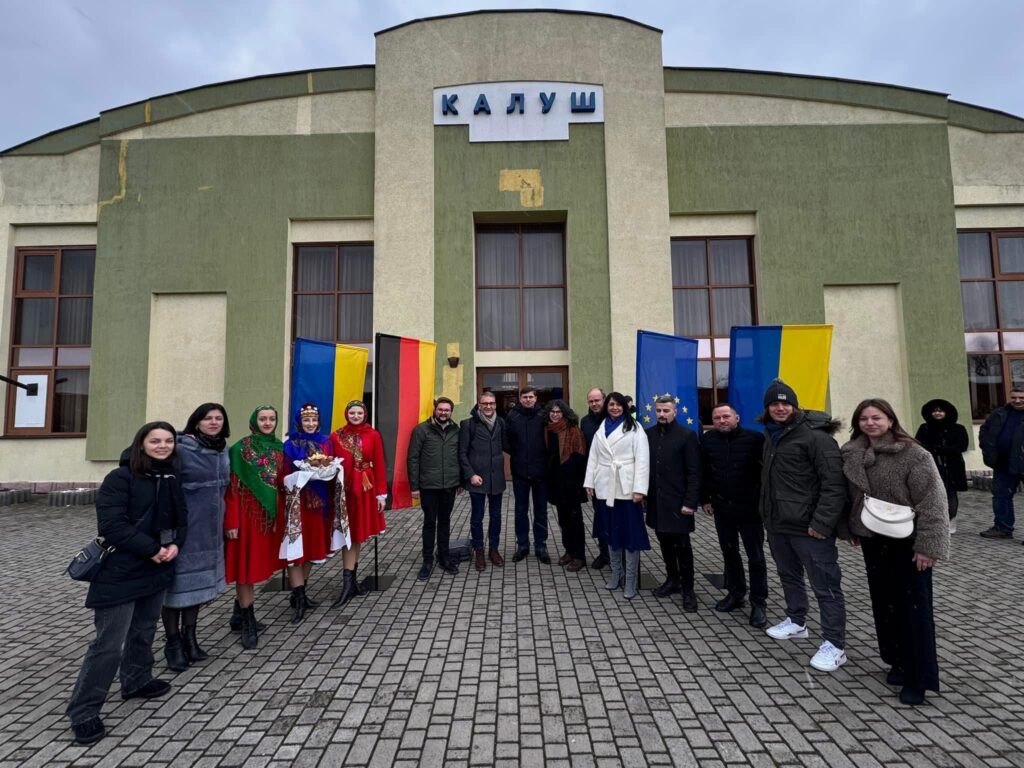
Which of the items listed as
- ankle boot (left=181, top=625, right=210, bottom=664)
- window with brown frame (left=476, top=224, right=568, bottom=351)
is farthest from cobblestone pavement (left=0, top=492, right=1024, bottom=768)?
window with brown frame (left=476, top=224, right=568, bottom=351)

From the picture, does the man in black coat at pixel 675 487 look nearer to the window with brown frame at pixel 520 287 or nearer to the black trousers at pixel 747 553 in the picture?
the black trousers at pixel 747 553

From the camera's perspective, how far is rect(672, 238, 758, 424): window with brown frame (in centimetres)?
1274

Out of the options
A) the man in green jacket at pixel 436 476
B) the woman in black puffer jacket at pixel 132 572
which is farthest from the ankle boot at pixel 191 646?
the man in green jacket at pixel 436 476

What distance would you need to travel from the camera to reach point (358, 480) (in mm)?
5250

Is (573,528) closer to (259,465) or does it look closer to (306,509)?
(306,509)

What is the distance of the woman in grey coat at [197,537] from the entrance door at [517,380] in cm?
866

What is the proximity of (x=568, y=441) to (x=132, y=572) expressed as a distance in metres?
4.29

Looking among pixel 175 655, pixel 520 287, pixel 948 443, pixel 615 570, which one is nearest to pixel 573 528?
pixel 615 570

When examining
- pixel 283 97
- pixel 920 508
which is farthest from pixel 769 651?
pixel 283 97

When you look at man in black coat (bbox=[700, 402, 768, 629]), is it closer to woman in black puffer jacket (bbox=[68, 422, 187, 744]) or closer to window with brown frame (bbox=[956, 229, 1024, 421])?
woman in black puffer jacket (bbox=[68, 422, 187, 744])

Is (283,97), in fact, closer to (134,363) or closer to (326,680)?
(134,363)

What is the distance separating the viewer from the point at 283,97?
41.8 feet

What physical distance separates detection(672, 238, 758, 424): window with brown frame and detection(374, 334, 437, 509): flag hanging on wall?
8204 millimetres

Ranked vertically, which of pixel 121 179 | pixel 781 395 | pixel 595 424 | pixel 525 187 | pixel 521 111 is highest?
pixel 521 111
